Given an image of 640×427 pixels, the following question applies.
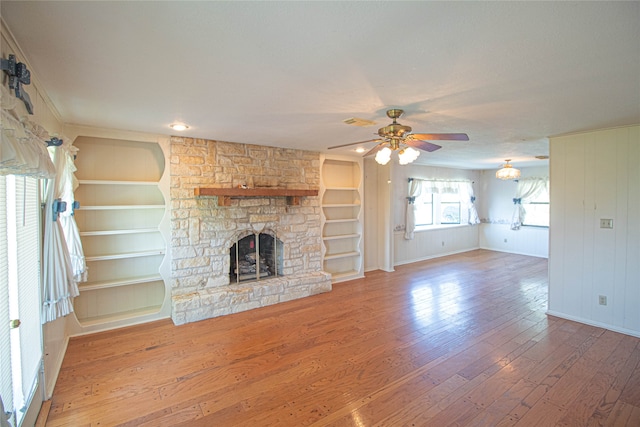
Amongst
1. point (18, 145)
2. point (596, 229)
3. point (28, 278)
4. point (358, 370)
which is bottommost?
point (358, 370)

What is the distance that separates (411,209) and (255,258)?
4.07m

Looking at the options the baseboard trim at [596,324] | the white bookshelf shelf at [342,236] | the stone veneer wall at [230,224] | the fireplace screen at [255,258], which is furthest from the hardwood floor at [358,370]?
the white bookshelf shelf at [342,236]

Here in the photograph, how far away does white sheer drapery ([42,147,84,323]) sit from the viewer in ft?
7.72

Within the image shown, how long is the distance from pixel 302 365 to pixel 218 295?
1697 mm

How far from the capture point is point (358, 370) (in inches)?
108

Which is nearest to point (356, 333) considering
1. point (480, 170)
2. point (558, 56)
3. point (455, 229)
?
point (558, 56)

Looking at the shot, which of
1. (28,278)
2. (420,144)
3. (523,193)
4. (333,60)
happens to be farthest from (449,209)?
(28,278)

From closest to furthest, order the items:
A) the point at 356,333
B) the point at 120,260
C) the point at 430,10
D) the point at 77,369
Answer: the point at 430,10
the point at 77,369
the point at 356,333
the point at 120,260

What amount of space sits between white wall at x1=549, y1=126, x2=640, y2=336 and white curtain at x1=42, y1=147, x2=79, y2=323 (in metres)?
5.43

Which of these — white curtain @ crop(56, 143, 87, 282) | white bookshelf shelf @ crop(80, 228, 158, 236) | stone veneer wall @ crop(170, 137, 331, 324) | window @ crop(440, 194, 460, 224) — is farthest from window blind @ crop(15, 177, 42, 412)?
window @ crop(440, 194, 460, 224)

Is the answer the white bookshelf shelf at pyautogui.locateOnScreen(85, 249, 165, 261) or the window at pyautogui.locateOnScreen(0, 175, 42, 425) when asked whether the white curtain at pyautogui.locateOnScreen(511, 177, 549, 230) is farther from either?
the window at pyautogui.locateOnScreen(0, 175, 42, 425)

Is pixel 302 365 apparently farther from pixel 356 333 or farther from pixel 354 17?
pixel 354 17

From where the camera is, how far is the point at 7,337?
5.28 feet

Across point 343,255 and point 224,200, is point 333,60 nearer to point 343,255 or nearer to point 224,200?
point 224,200
